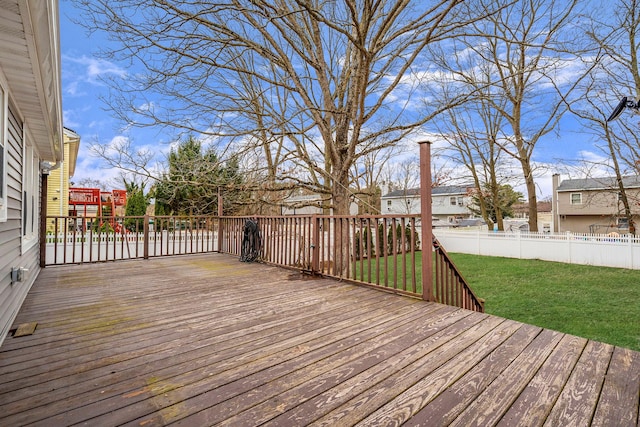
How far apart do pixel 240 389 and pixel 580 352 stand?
7.36ft

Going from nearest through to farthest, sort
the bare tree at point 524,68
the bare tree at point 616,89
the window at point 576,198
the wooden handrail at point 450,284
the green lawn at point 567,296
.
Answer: the wooden handrail at point 450,284
the green lawn at point 567,296
the bare tree at point 524,68
the bare tree at point 616,89
the window at point 576,198

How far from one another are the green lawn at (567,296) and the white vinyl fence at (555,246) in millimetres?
535

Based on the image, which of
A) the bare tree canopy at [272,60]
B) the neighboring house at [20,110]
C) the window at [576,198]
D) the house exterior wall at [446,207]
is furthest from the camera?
the house exterior wall at [446,207]

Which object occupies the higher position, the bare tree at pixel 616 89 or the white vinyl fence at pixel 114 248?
the bare tree at pixel 616 89

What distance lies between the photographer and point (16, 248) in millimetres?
3188

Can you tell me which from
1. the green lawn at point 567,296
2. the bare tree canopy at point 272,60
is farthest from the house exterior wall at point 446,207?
the bare tree canopy at point 272,60

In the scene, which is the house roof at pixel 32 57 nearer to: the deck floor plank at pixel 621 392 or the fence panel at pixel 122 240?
the fence panel at pixel 122 240

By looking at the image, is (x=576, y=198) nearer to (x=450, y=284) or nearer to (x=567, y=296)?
(x=567, y=296)

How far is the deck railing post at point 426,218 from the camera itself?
128 inches

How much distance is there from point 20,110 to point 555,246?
1329cm

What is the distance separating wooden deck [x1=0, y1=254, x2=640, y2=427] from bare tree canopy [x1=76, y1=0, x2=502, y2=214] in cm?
362

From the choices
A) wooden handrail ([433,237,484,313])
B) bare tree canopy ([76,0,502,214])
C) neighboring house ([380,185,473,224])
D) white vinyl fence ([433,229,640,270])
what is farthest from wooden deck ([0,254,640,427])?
neighboring house ([380,185,473,224])

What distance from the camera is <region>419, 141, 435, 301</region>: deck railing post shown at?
10.7 feet

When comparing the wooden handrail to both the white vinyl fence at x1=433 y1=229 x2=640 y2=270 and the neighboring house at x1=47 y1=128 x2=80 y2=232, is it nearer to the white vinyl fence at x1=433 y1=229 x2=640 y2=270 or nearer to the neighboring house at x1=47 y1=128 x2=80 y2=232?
the white vinyl fence at x1=433 y1=229 x2=640 y2=270
